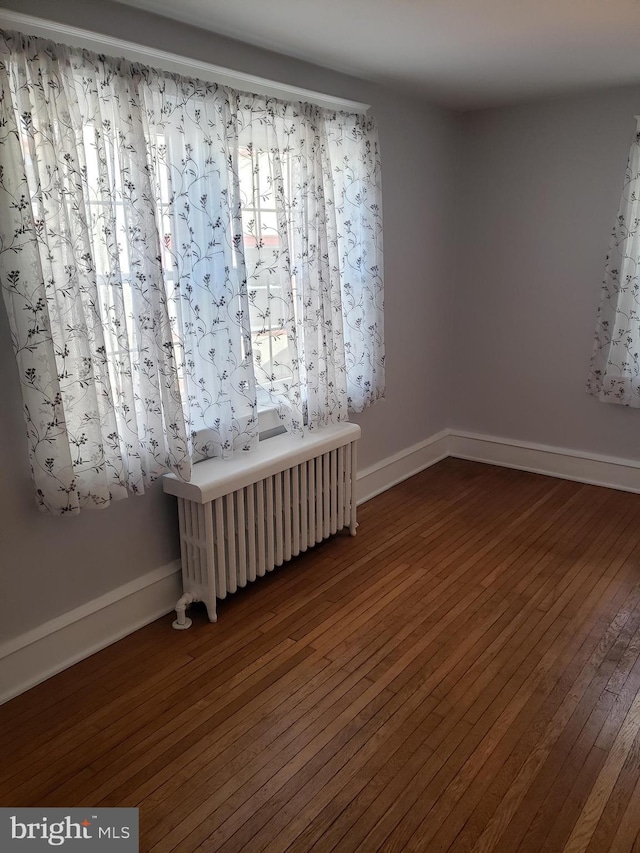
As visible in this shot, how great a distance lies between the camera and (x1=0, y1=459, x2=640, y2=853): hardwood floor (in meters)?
1.98

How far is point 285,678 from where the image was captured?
262 centimetres

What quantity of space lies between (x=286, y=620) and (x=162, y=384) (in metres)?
1.21

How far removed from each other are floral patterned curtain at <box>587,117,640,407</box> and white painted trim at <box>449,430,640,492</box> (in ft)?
1.57

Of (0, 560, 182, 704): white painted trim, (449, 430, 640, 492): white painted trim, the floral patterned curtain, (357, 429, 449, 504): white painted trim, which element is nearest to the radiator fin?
(0, 560, 182, 704): white painted trim

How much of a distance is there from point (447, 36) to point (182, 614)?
285cm

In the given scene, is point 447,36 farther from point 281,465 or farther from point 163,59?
point 281,465

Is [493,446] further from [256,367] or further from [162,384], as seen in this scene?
[162,384]

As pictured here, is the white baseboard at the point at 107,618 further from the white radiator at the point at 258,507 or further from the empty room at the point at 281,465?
the white radiator at the point at 258,507

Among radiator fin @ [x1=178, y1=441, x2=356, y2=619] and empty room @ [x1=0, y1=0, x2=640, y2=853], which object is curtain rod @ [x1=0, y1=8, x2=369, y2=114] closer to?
empty room @ [x1=0, y1=0, x2=640, y2=853]

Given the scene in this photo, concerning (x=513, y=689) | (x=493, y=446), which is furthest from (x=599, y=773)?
(x=493, y=446)

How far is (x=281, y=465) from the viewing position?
3197mm

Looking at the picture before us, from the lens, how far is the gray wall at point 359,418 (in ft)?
8.03

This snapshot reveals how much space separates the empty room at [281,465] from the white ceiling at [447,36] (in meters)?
0.02

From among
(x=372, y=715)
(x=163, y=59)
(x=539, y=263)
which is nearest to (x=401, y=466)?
(x=539, y=263)
